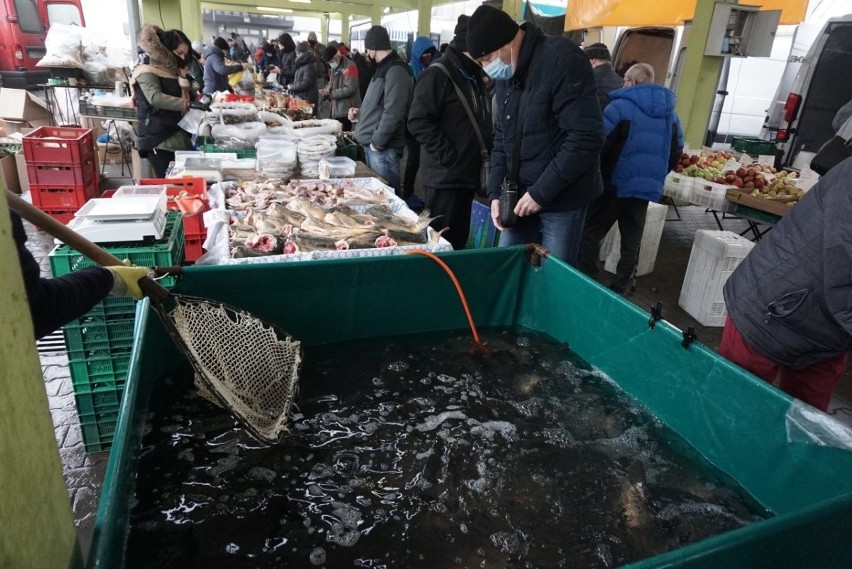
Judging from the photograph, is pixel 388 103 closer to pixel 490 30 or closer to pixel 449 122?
pixel 449 122

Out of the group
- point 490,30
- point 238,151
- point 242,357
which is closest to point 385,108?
point 238,151

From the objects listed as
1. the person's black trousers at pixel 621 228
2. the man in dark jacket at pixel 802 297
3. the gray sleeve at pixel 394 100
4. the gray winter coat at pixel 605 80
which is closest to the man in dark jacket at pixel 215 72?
the gray sleeve at pixel 394 100

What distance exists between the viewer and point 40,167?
5.67 meters

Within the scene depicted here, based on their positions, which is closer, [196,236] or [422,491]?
[422,491]

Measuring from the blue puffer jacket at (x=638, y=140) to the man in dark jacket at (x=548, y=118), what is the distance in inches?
53.7

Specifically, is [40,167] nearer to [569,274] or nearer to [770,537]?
[569,274]

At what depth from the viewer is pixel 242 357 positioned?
2270mm

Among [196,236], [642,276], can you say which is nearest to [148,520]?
[196,236]

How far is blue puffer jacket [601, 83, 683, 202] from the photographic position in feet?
15.0

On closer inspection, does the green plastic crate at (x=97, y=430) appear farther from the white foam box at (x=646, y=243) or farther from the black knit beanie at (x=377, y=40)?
the white foam box at (x=646, y=243)

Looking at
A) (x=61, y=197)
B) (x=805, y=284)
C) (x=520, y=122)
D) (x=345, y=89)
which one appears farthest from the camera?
(x=345, y=89)

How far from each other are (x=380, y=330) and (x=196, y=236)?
6.28ft

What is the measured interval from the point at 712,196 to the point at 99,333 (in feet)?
17.4

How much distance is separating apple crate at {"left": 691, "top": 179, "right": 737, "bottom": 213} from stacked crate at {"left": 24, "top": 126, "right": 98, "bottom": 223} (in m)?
6.54
